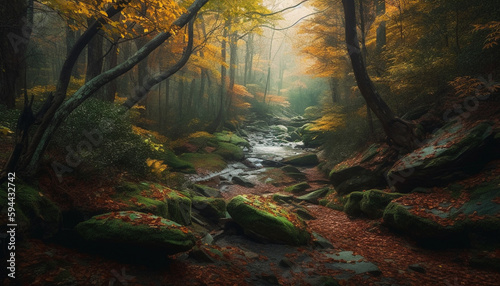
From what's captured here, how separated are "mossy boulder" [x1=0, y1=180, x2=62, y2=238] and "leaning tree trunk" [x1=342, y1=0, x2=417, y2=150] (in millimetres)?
8653

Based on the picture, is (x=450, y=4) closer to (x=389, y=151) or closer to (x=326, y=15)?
(x=389, y=151)

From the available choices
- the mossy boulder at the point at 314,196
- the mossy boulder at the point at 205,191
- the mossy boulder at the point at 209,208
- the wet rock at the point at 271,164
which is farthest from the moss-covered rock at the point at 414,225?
the wet rock at the point at 271,164

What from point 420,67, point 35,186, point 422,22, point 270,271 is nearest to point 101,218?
point 35,186

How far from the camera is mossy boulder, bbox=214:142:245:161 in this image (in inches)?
602

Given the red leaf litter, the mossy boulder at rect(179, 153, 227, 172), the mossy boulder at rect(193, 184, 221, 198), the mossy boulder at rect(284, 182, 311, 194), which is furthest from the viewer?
the mossy boulder at rect(179, 153, 227, 172)

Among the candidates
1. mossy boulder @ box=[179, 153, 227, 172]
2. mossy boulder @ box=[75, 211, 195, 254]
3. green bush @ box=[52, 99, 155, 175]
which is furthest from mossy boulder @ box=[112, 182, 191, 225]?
mossy boulder @ box=[179, 153, 227, 172]

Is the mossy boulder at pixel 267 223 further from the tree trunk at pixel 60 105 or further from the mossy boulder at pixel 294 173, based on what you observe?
the mossy boulder at pixel 294 173

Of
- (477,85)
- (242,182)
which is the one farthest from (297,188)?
(477,85)

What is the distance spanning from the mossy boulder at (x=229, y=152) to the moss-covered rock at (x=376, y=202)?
936 cm

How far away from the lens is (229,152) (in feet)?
50.9

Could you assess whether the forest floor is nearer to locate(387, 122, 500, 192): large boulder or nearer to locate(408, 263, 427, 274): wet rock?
locate(408, 263, 427, 274): wet rock

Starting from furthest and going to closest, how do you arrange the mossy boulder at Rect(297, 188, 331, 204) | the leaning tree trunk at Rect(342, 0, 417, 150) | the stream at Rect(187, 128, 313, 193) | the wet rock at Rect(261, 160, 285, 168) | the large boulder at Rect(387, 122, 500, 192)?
the wet rock at Rect(261, 160, 285, 168)
the stream at Rect(187, 128, 313, 193)
the mossy boulder at Rect(297, 188, 331, 204)
the leaning tree trunk at Rect(342, 0, 417, 150)
the large boulder at Rect(387, 122, 500, 192)

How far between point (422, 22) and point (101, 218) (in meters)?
11.2

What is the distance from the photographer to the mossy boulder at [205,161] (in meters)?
12.6
